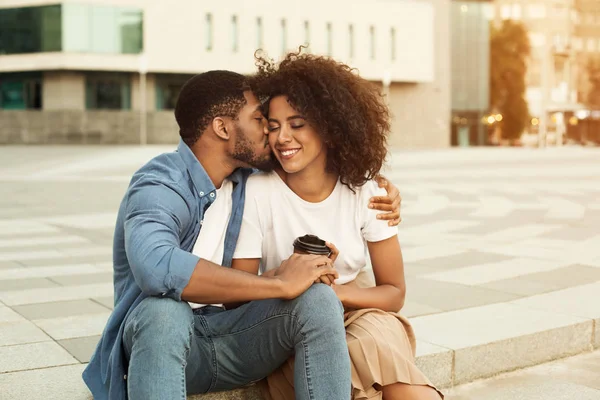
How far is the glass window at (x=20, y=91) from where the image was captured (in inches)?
1784

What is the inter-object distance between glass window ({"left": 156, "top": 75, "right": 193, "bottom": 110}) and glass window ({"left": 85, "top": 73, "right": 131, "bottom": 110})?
5.40 feet

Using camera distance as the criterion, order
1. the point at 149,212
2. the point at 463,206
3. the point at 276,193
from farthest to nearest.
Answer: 1. the point at 463,206
2. the point at 276,193
3. the point at 149,212

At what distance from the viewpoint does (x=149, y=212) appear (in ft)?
9.85

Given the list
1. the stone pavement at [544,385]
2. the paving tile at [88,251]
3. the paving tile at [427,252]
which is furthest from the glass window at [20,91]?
the stone pavement at [544,385]

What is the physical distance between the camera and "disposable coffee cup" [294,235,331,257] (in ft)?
10.7

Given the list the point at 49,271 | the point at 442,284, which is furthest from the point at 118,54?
the point at 442,284

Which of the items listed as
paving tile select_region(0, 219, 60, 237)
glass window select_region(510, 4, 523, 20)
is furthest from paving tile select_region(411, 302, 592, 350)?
glass window select_region(510, 4, 523, 20)

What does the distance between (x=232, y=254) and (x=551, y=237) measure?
6545 mm

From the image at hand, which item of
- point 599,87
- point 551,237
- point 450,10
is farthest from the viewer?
point 599,87

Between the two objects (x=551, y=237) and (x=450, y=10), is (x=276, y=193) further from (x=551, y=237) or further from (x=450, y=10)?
(x=450, y=10)

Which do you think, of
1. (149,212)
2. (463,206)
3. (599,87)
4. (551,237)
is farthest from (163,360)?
(599,87)

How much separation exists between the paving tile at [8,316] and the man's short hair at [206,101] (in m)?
2.36

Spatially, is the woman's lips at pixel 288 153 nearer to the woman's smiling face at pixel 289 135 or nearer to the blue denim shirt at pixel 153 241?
the woman's smiling face at pixel 289 135

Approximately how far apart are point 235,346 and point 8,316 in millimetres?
2537
